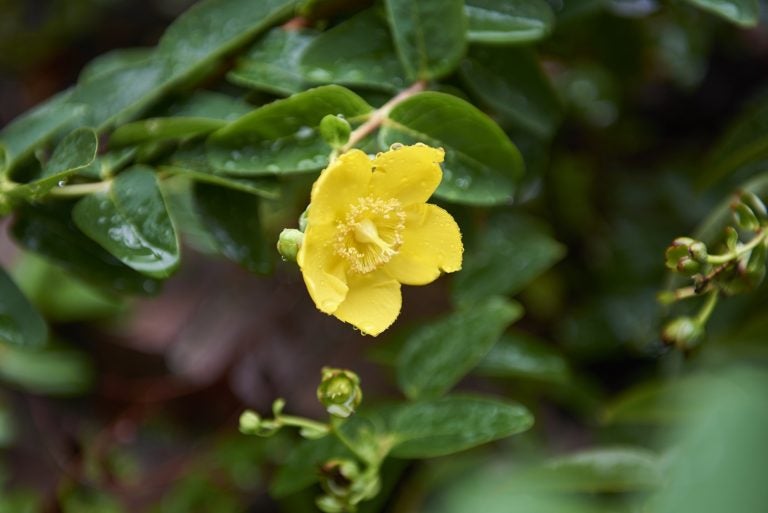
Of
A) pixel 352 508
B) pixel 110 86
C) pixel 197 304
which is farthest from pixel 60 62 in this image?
pixel 352 508

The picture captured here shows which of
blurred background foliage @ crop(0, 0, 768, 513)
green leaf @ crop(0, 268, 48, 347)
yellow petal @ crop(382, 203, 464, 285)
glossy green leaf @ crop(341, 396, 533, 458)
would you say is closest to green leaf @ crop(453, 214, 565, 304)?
blurred background foliage @ crop(0, 0, 768, 513)

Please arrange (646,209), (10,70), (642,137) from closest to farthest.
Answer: (646,209) < (642,137) < (10,70)

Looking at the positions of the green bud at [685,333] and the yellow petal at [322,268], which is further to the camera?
the green bud at [685,333]

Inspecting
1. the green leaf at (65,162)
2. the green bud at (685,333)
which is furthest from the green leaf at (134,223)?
the green bud at (685,333)

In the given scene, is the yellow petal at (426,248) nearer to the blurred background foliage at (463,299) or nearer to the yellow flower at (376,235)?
the yellow flower at (376,235)

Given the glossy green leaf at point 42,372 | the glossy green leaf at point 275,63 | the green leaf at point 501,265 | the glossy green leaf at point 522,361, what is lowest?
the glossy green leaf at point 42,372

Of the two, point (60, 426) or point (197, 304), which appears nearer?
point (60, 426)

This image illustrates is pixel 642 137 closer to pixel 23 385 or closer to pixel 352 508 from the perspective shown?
pixel 352 508

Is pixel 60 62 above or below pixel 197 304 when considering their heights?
above

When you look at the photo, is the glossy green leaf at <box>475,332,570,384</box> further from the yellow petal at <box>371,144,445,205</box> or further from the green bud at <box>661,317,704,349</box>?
the yellow petal at <box>371,144,445,205</box>
